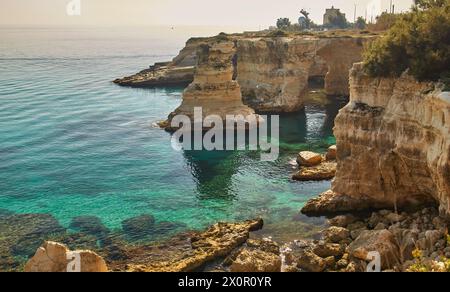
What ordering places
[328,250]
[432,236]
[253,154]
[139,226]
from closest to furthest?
1. [432,236]
2. [328,250]
3. [139,226]
4. [253,154]

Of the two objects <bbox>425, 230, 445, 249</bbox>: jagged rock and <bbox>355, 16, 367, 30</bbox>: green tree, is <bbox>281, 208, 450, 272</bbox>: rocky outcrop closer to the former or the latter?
<bbox>425, 230, 445, 249</bbox>: jagged rock

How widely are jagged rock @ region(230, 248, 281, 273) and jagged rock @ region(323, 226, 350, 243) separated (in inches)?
135

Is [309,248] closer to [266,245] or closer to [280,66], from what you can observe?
[266,245]

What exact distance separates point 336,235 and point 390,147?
589 centimetres

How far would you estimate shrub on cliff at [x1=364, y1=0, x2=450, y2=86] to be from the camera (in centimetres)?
2447

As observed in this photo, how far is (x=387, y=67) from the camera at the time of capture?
26484mm

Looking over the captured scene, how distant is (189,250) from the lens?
83.6ft

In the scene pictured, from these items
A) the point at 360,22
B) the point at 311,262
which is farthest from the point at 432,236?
the point at 360,22

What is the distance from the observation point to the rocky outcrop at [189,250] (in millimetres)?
A: 23406

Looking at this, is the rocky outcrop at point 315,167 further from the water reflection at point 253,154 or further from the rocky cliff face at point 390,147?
the rocky cliff face at point 390,147

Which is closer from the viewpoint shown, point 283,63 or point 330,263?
point 330,263

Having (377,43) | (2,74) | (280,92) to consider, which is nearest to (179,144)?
(280,92)

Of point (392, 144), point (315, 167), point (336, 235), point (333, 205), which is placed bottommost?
point (336, 235)
